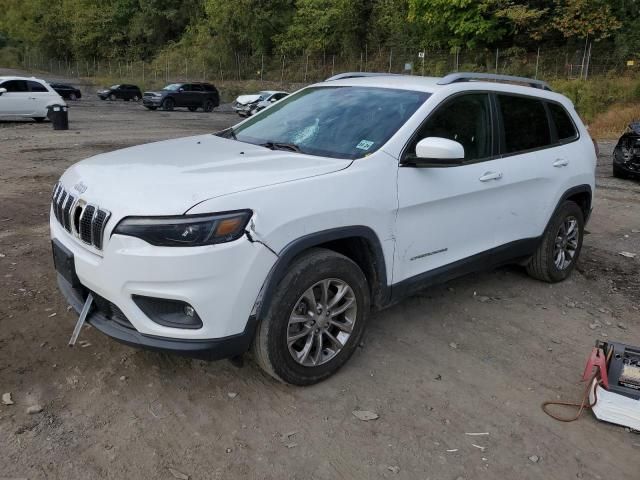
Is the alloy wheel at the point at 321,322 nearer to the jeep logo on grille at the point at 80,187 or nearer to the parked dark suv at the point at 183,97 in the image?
→ the jeep logo on grille at the point at 80,187

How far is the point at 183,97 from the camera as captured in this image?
3200 centimetres

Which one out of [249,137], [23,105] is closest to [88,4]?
[23,105]

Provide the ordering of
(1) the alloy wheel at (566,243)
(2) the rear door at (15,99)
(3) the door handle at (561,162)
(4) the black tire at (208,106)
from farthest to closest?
(4) the black tire at (208,106) → (2) the rear door at (15,99) → (1) the alloy wheel at (566,243) → (3) the door handle at (561,162)

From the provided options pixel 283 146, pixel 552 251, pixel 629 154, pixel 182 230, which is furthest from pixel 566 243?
pixel 629 154

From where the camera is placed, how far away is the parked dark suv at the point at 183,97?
31031mm

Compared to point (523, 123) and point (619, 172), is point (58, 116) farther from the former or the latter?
point (523, 123)

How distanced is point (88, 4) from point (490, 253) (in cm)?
7242

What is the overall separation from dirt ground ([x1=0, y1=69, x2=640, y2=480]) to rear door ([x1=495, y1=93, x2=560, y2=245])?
2.23 ft

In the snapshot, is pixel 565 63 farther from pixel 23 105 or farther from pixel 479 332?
pixel 479 332

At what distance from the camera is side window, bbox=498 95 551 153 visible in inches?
174

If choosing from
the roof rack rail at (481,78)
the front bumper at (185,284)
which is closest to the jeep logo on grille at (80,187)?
the front bumper at (185,284)

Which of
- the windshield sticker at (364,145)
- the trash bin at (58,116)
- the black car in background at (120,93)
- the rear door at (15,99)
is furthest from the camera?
the black car in background at (120,93)

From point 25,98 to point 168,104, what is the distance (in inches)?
509

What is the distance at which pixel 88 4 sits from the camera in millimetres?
65562
